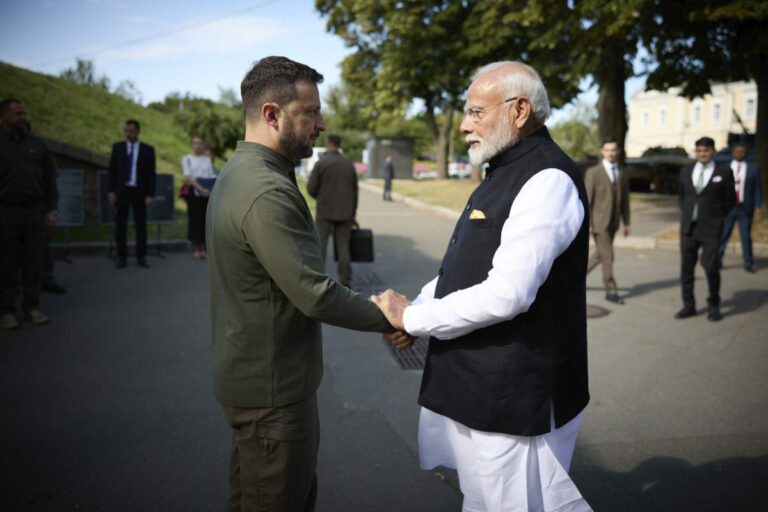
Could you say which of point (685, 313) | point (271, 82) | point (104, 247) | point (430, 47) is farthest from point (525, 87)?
point (430, 47)

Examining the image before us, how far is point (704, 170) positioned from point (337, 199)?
15.4 ft

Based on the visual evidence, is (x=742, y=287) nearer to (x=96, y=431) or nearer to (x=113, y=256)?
(x=96, y=431)

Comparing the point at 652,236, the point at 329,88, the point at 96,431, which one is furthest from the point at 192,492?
the point at 329,88

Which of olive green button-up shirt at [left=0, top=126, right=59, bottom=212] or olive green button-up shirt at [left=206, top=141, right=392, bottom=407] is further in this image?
olive green button-up shirt at [left=0, top=126, right=59, bottom=212]

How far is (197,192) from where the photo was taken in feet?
35.7

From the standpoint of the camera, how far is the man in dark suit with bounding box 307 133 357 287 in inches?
332

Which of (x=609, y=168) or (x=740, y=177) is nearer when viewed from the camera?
(x=609, y=168)

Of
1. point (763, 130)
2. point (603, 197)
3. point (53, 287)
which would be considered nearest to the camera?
point (53, 287)

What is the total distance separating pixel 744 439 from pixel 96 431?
436cm

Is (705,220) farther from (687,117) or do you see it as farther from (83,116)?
(687,117)

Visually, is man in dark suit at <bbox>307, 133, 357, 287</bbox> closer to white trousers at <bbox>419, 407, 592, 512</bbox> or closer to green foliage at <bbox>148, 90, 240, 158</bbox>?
white trousers at <bbox>419, 407, 592, 512</bbox>

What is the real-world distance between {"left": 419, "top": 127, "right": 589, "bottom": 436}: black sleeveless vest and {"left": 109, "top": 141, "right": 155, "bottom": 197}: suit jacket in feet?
28.8

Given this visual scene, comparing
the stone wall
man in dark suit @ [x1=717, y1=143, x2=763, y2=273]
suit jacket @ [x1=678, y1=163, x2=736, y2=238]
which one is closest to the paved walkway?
suit jacket @ [x1=678, y1=163, x2=736, y2=238]

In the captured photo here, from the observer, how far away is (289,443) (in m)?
2.17
